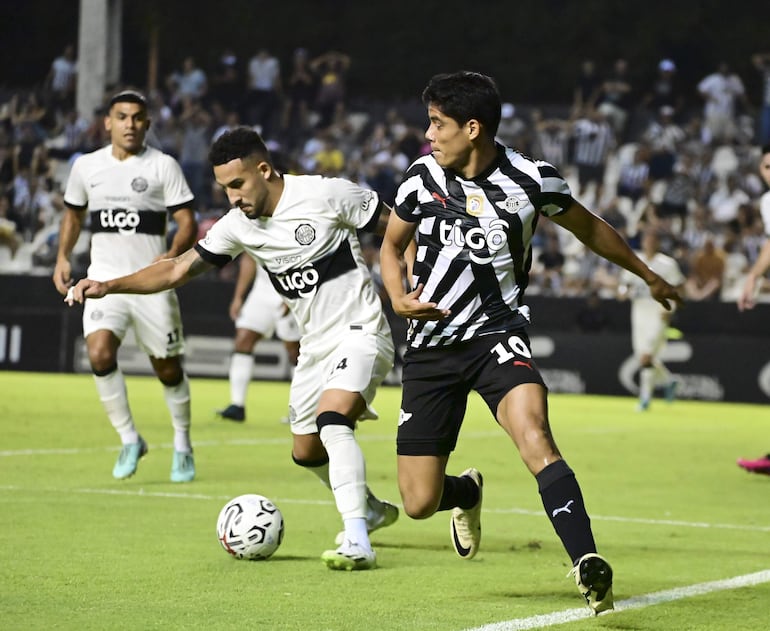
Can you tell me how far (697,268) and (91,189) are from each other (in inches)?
527

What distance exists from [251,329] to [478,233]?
9.98 m

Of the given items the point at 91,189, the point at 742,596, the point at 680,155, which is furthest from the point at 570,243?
the point at 742,596

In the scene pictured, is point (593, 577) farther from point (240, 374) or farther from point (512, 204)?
point (240, 374)

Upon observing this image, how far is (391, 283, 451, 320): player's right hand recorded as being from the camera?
6145 mm

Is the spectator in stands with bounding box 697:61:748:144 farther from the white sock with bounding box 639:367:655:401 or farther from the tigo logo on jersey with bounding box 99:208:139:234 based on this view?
the tigo logo on jersey with bounding box 99:208:139:234

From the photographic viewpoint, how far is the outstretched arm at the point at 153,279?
23.5ft

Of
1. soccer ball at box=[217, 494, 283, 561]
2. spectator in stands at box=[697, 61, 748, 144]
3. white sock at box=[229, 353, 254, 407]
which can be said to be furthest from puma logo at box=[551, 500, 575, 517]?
spectator in stands at box=[697, 61, 748, 144]

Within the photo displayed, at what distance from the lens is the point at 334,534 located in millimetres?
8211

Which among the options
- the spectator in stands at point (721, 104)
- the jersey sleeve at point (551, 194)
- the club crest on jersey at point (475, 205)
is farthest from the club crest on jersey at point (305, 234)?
the spectator in stands at point (721, 104)

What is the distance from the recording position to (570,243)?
2534 cm

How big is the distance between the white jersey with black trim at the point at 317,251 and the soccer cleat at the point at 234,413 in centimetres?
808

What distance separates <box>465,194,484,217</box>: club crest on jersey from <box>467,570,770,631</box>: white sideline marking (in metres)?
1.67

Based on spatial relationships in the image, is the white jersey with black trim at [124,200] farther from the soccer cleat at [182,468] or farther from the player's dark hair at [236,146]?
the player's dark hair at [236,146]

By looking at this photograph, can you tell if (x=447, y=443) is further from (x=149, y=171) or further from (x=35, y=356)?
(x=35, y=356)
